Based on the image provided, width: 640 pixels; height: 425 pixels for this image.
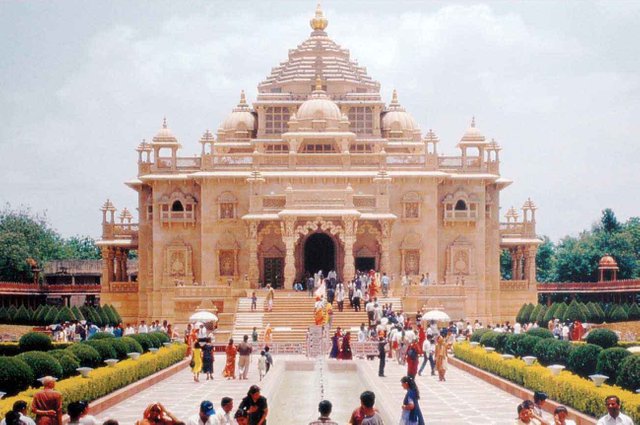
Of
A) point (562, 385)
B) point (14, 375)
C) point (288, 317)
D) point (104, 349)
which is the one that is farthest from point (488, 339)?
point (14, 375)

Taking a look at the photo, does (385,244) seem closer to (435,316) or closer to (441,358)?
(435,316)

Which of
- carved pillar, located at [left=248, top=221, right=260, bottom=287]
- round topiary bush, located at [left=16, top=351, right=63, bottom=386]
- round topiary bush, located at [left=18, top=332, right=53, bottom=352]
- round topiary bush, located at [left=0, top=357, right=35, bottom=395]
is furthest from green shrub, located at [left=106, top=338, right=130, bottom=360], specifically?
carved pillar, located at [left=248, top=221, right=260, bottom=287]

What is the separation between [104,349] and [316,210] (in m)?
21.6

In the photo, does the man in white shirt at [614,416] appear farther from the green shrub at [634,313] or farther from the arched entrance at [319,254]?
the green shrub at [634,313]

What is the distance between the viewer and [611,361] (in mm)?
24547

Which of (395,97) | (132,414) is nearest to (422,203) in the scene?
(395,97)

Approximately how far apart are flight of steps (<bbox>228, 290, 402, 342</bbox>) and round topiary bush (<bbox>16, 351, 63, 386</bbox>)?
18.0 metres

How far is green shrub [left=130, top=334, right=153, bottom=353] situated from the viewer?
1378 inches

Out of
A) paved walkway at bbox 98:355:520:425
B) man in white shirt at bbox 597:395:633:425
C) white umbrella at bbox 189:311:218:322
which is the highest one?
white umbrella at bbox 189:311:218:322

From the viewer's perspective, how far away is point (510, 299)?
56938 millimetres

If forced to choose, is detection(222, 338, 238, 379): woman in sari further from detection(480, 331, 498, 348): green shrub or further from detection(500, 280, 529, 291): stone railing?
detection(500, 280, 529, 291): stone railing

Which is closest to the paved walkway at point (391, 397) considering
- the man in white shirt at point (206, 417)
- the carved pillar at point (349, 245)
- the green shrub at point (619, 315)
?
the man in white shirt at point (206, 417)

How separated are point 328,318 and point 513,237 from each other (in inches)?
758

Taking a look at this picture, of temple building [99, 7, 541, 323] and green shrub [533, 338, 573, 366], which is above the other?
temple building [99, 7, 541, 323]
